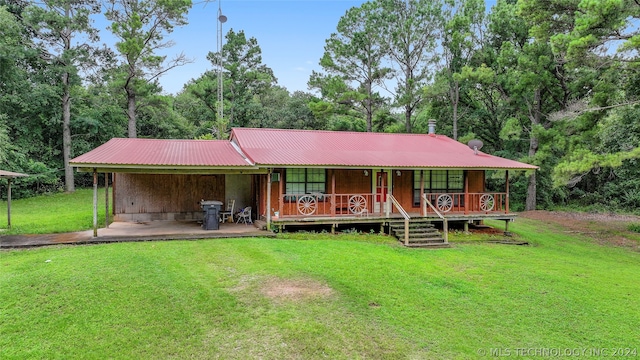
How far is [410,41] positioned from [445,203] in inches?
646

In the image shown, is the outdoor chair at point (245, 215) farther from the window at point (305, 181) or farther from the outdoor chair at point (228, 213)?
the window at point (305, 181)

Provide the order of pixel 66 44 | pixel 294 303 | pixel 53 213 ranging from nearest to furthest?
pixel 294 303
pixel 53 213
pixel 66 44

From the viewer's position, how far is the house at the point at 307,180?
1165 centimetres

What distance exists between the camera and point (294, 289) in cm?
→ 672

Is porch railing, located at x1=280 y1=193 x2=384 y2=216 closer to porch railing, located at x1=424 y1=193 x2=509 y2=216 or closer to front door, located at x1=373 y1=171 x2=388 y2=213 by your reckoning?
front door, located at x1=373 y1=171 x2=388 y2=213

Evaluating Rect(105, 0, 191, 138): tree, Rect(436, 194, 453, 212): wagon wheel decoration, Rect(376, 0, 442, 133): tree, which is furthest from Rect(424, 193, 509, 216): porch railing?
Rect(105, 0, 191, 138): tree

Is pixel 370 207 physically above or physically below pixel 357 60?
below

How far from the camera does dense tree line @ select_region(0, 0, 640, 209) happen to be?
20.0 metres

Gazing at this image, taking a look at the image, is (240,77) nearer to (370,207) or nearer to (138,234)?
(370,207)

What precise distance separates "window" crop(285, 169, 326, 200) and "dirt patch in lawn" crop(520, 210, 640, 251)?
1096cm

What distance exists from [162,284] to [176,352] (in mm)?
2364

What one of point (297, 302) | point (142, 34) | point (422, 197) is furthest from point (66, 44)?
point (297, 302)

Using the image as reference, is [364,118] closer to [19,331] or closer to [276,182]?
[276,182]

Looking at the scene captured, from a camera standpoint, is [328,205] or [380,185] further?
[380,185]
